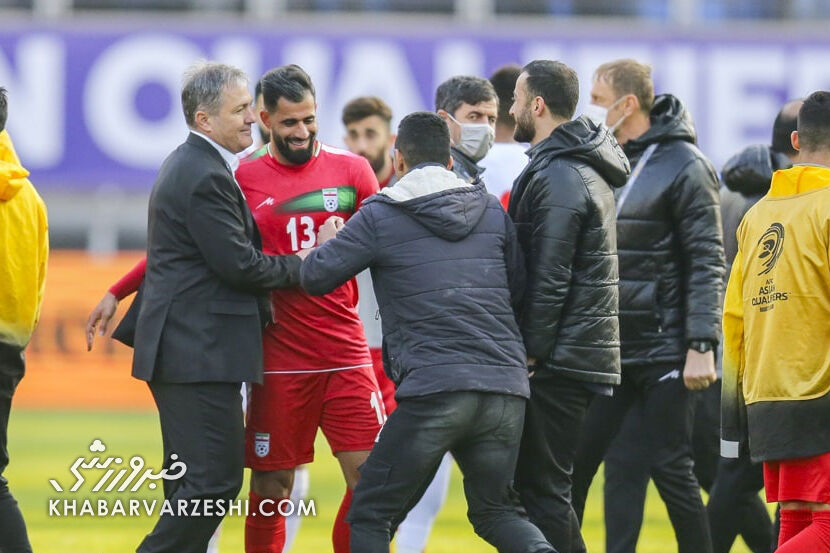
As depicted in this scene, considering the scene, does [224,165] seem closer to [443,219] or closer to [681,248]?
[443,219]

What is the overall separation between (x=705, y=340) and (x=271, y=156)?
2.21m

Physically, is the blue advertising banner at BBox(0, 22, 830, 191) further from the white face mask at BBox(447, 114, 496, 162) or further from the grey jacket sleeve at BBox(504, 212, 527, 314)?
the grey jacket sleeve at BBox(504, 212, 527, 314)

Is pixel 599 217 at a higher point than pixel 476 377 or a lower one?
higher

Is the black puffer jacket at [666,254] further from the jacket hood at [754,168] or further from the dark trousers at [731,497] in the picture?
the dark trousers at [731,497]

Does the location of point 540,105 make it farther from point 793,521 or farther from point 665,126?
point 793,521

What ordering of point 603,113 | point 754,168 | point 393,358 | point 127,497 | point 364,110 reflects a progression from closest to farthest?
point 393,358 → point 603,113 → point 754,168 → point 364,110 → point 127,497

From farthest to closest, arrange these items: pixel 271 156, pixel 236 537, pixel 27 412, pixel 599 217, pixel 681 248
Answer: pixel 27 412 < pixel 236 537 < pixel 681 248 < pixel 271 156 < pixel 599 217

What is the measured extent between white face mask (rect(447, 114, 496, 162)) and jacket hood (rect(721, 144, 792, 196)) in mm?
1421

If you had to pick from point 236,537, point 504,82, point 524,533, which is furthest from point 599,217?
point 236,537

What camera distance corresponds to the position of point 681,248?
7.20 m

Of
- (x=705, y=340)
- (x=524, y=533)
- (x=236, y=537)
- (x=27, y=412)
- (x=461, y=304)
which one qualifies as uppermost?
(x=461, y=304)

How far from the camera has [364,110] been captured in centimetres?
864

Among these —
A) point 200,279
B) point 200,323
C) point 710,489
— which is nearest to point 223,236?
point 200,279

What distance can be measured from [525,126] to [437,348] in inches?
48.4
